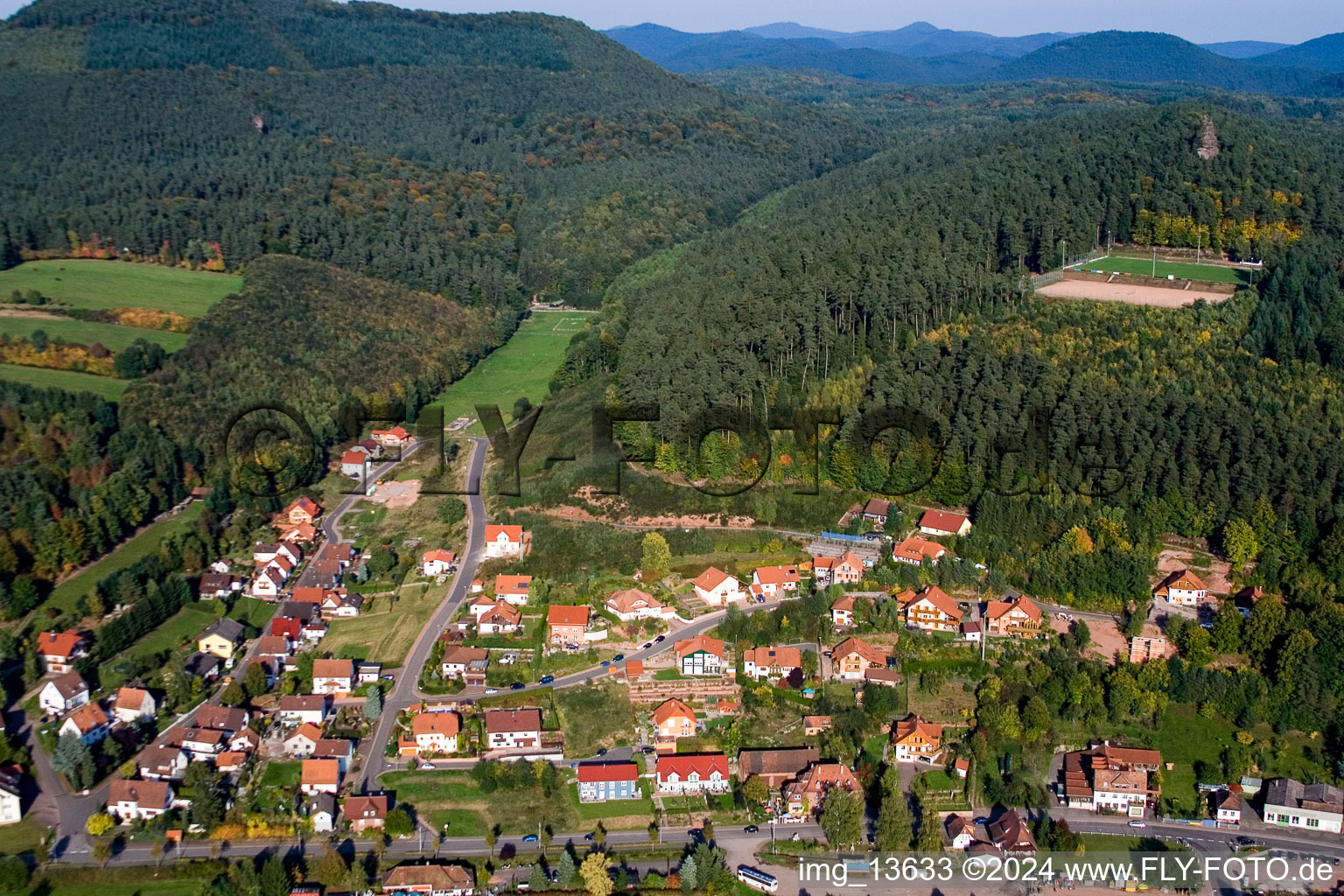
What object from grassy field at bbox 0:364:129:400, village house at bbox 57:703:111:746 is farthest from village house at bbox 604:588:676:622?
grassy field at bbox 0:364:129:400

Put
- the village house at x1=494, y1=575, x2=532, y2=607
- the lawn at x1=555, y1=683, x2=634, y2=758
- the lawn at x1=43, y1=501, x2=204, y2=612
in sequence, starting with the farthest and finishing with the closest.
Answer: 1. the lawn at x1=43, y1=501, x2=204, y2=612
2. the village house at x1=494, y1=575, x2=532, y2=607
3. the lawn at x1=555, y1=683, x2=634, y2=758

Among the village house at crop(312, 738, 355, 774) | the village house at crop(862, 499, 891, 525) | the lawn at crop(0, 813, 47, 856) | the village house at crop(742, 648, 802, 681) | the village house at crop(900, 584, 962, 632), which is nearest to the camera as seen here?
the lawn at crop(0, 813, 47, 856)

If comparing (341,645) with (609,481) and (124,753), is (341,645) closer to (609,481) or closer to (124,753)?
(124,753)

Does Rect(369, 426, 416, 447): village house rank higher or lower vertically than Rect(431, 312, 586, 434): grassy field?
lower

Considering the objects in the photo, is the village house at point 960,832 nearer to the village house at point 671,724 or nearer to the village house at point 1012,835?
the village house at point 1012,835

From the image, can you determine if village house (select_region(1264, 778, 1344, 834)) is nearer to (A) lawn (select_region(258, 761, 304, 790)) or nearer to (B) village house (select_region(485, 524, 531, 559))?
(B) village house (select_region(485, 524, 531, 559))

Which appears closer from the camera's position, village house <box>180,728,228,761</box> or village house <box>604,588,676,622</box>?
village house <box>180,728,228,761</box>

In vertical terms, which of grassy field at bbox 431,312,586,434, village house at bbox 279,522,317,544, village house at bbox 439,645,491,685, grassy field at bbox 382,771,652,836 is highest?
grassy field at bbox 431,312,586,434
